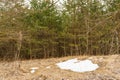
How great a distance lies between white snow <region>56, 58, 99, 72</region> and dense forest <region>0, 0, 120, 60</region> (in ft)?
10.5

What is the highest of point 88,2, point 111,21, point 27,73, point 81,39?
point 88,2

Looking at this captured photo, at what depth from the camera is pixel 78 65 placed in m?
7.94

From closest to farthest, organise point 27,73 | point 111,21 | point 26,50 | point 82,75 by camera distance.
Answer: point 111,21 → point 82,75 → point 27,73 → point 26,50

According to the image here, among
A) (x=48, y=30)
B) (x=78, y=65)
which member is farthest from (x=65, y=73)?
(x=48, y=30)

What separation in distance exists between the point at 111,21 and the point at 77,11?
27.7 ft

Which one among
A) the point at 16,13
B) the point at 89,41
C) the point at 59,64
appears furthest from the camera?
the point at 89,41

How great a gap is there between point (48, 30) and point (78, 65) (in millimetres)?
5337

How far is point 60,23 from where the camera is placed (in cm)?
1291

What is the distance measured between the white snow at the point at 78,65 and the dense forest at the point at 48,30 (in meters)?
3.21

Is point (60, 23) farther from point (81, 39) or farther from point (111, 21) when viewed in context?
point (111, 21)

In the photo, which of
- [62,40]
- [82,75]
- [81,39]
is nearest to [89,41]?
[81,39]

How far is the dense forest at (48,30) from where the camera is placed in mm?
11453

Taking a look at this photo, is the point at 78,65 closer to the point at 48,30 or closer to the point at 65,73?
the point at 65,73

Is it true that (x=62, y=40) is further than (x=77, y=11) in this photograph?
Yes
